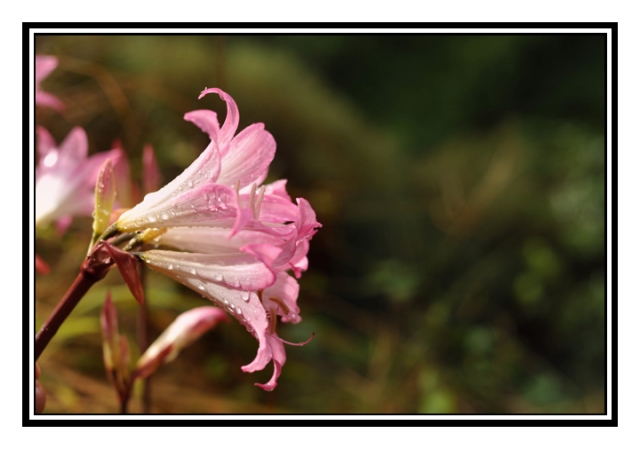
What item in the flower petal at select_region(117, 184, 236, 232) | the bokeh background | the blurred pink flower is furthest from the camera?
the bokeh background

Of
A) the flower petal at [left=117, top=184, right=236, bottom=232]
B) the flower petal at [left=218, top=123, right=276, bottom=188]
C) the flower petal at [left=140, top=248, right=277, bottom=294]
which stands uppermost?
the flower petal at [left=218, top=123, right=276, bottom=188]

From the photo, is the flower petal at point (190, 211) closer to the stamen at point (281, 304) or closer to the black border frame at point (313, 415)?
the stamen at point (281, 304)

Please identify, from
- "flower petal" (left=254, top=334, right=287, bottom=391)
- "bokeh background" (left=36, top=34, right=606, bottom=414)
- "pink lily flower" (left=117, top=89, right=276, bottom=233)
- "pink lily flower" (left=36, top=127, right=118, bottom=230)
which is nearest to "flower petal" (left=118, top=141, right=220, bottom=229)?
"pink lily flower" (left=117, top=89, right=276, bottom=233)

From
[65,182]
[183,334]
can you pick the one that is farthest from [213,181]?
[65,182]

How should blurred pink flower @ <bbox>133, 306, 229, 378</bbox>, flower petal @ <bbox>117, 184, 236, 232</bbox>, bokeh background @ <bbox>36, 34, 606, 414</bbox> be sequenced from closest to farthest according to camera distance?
1. flower petal @ <bbox>117, 184, 236, 232</bbox>
2. blurred pink flower @ <bbox>133, 306, 229, 378</bbox>
3. bokeh background @ <bbox>36, 34, 606, 414</bbox>

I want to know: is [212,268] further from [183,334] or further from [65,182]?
[65,182]

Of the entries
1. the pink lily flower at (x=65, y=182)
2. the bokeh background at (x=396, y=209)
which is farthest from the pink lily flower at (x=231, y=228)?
the bokeh background at (x=396, y=209)

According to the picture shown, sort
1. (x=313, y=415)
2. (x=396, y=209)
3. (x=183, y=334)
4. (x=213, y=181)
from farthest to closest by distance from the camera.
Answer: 1. (x=396, y=209)
2. (x=313, y=415)
3. (x=183, y=334)
4. (x=213, y=181)

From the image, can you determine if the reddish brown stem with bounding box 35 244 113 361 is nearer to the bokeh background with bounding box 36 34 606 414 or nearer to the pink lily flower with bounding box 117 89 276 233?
the pink lily flower with bounding box 117 89 276 233
